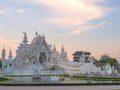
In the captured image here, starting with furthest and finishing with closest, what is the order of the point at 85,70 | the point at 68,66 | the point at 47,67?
the point at 47,67 → the point at 68,66 → the point at 85,70

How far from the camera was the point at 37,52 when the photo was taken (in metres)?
76.6

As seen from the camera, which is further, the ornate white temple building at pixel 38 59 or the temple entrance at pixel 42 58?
the temple entrance at pixel 42 58

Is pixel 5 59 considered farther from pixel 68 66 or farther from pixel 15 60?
pixel 68 66

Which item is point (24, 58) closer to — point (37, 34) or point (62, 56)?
point (37, 34)

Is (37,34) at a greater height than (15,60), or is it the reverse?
(37,34)

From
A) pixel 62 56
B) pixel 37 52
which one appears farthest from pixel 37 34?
pixel 62 56

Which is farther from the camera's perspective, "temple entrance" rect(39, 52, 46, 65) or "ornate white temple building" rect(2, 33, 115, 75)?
"temple entrance" rect(39, 52, 46, 65)

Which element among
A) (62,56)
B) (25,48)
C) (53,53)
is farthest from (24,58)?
(62,56)

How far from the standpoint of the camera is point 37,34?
77938 mm

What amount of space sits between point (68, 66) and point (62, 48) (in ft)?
77.1

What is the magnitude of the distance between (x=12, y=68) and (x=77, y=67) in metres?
13.5

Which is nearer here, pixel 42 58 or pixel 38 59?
pixel 38 59

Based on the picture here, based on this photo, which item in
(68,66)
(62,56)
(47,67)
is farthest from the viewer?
(62,56)

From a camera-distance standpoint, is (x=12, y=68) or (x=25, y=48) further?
(x=25, y=48)
